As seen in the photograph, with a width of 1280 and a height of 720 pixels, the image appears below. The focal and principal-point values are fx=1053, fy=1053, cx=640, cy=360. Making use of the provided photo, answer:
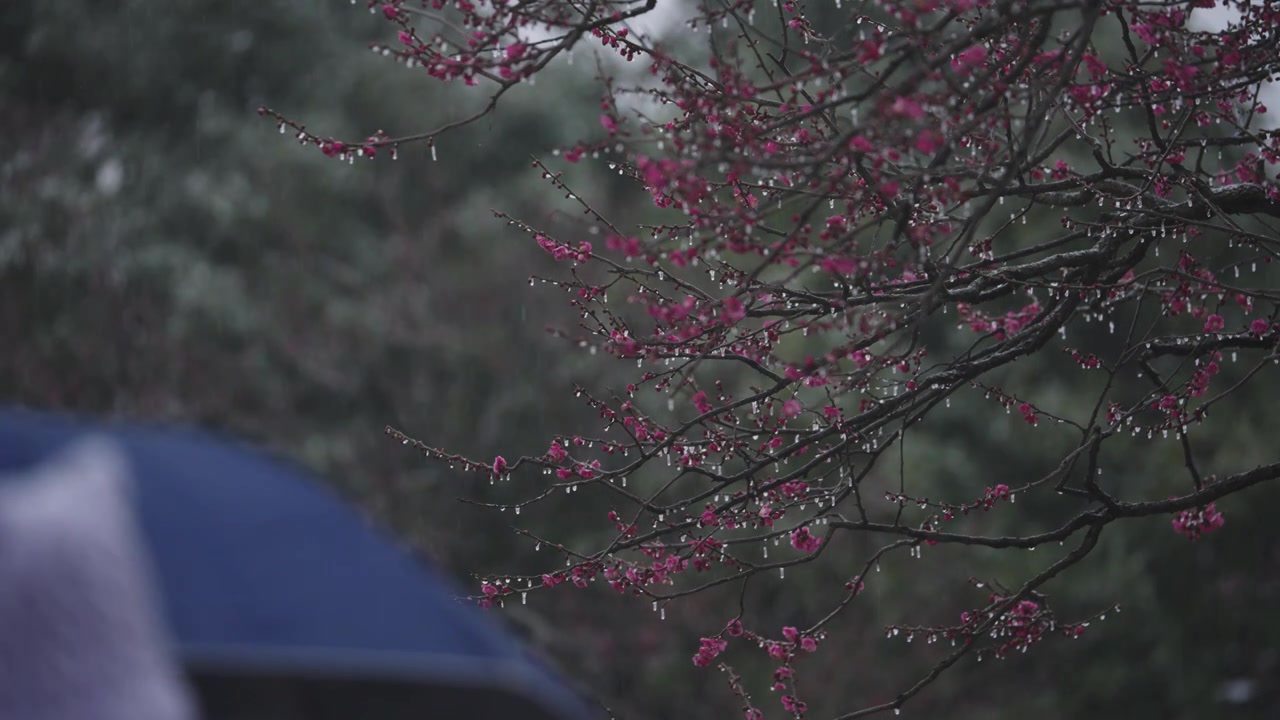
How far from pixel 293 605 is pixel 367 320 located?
693 cm

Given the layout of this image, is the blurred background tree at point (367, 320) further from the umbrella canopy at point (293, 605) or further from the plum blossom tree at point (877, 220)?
the umbrella canopy at point (293, 605)

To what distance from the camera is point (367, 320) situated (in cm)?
942

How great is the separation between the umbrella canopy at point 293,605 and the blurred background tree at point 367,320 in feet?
17.4

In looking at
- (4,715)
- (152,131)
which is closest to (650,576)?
(4,715)

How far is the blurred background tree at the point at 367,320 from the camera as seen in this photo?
304 inches

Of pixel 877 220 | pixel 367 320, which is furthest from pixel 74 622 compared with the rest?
pixel 367 320

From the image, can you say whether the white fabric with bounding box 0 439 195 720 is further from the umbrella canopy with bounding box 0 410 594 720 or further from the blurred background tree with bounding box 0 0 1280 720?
the blurred background tree with bounding box 0 0 1280 720

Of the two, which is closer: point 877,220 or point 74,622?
point 74,622

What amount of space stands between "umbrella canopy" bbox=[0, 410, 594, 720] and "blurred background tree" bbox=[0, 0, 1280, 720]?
17.4ft

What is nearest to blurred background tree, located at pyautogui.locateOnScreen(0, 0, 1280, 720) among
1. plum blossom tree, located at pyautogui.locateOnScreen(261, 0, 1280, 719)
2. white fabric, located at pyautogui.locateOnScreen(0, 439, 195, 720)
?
plum blossom tree, located at pyautogui.locateOnScreen(261, 0, 1280, 719)

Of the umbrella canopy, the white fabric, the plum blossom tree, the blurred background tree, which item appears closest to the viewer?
the white fabric

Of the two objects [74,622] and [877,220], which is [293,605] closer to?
[74,622]

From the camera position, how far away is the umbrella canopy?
2676 millimetres

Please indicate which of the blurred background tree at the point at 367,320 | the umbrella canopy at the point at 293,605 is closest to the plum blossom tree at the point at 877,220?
the umbrella canopy at the point at 293,605
